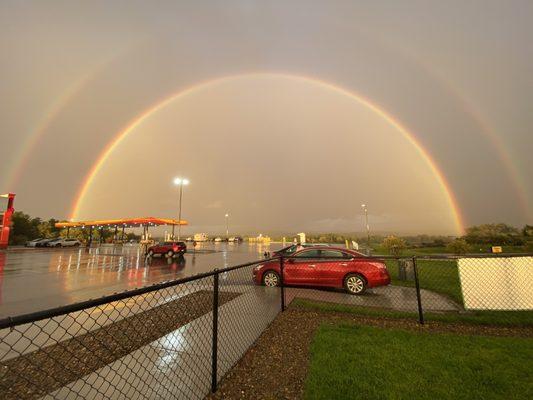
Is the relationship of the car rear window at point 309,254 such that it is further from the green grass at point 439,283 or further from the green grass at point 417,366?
the green grass at point 417,366

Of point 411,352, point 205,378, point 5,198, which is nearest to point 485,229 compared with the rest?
point 411,352

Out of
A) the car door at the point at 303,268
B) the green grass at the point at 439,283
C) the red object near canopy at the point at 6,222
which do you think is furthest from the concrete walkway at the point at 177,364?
the red object near canopy at the point at 6,222

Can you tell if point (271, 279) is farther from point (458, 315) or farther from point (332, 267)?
point (458, 315)

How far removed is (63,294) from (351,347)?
31.0 ft

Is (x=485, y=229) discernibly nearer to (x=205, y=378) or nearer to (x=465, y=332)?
(x=465, y=332)

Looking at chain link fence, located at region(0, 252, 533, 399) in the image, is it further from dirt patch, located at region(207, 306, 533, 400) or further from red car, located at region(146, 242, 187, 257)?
red car, located at region(146, 242, 187, 257)

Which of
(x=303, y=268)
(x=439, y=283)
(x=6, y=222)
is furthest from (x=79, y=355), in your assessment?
(x=6, y=222)

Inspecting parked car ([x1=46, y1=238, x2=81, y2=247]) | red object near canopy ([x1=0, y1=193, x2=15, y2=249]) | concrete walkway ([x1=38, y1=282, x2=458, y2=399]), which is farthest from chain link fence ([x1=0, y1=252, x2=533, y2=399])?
parked car ([x1=46, y1=238, x2=81, y2=247])

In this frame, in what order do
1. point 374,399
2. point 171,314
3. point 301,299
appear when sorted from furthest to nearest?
point 301,299 → point 171,314 → point 374,399

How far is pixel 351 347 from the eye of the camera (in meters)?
4.57

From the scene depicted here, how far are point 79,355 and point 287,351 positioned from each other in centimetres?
328

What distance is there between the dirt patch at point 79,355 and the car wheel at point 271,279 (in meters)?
3.68

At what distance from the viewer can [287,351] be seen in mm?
4543

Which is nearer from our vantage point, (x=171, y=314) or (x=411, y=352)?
(x=411, y=352)
